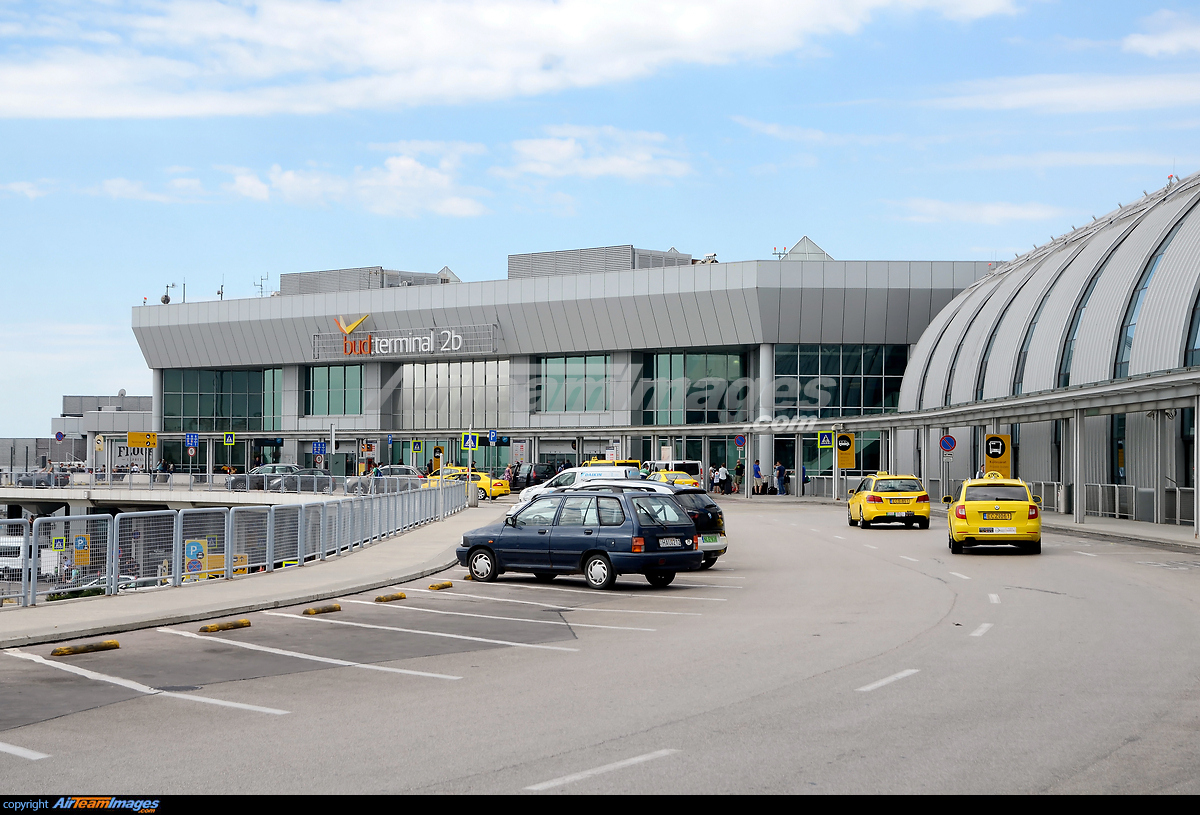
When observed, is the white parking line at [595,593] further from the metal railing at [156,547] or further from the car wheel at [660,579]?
the metal railing at [156,547]

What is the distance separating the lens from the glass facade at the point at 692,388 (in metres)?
76.2

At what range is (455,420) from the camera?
274ft

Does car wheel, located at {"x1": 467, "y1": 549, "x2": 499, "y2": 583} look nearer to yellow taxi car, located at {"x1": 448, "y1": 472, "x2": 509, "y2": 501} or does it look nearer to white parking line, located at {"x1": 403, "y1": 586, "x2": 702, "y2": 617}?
white parking line, located at {"x1": 403, "y1": 586, "x2": 702, "y2": 617}

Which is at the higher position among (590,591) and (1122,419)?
(1122,419)

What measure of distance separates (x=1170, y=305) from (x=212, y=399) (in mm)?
74078

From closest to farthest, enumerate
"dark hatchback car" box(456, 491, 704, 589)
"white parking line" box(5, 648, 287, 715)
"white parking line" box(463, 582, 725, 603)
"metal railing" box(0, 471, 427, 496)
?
"white parking line" box(5, 648, 287, 715) < "white parking line" box(463, 582, 725, 603) < "dark hatchback car" box(456, 491, 704, 589) < "metal railing" box(0, 471, 427, 496)

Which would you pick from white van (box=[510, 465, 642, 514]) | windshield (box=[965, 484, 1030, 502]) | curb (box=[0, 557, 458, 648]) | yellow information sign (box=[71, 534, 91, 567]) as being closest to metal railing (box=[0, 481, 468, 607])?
yellow information sign (box=[71, 534, 91, 567])

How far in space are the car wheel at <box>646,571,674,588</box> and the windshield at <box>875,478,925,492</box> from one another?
685 inches

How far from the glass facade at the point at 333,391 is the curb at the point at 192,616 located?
223ft

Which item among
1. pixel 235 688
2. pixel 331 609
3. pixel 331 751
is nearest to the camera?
pixel 331 751

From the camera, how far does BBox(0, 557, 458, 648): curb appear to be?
1258 centimetres

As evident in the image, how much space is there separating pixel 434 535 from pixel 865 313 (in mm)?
46304
